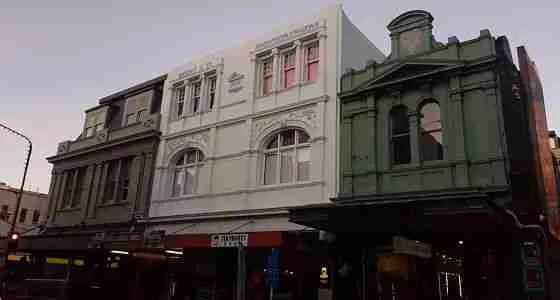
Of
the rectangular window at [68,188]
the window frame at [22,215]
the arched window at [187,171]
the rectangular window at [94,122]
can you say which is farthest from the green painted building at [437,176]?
the window frame at [22,215]

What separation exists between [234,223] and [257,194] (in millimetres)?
1331

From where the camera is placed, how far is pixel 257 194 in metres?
16.4

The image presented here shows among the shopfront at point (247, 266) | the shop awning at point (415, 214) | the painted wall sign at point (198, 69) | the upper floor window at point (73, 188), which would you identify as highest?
the painted wall sign at point (198, 69)

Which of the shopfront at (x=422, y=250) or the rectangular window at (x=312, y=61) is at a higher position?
the rectangular window at (x=312, y=61)

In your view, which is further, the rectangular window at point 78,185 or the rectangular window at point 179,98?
the rectangular window at point 78,185

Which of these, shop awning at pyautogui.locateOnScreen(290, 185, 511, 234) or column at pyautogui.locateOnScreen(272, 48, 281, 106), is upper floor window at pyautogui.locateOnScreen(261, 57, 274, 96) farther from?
shop awning at pyautogui.locateOnScreen(290, 185, 511, 234)

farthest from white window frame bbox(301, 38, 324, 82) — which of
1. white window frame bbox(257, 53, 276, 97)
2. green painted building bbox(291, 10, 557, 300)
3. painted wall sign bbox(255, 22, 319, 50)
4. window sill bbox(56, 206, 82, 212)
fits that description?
window sill bbox(56, 206, 82, 212)

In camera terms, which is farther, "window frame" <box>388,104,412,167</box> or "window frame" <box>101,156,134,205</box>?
"window frame" <box>101,156,134,205</box>

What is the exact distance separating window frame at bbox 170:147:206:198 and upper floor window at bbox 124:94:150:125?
12.6 ft

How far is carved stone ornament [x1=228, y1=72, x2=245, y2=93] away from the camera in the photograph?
61.3 ft

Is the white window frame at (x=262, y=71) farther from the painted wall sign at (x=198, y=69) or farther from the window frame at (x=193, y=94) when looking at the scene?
the window frame at (x=193, y=94)

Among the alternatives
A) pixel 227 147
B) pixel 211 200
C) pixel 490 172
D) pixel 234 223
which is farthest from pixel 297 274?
pixel 490 172

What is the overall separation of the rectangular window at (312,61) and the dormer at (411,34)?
9.18ft

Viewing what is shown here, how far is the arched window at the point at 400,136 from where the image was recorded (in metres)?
14.0
